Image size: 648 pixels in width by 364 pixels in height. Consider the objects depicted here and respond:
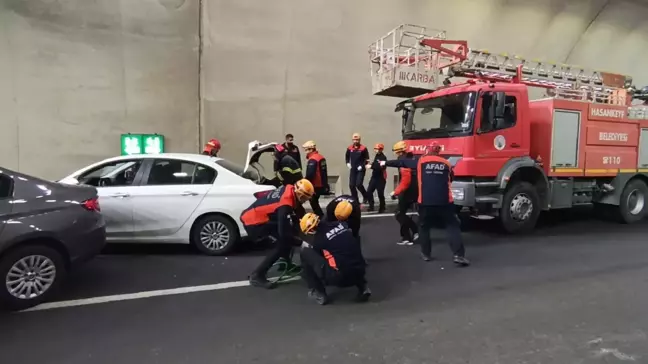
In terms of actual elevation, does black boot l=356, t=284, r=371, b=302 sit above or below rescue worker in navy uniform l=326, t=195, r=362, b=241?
below

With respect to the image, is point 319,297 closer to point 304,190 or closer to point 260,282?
point 260,282

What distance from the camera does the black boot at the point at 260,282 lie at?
16.4ft

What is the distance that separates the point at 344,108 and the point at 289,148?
11.9 ft

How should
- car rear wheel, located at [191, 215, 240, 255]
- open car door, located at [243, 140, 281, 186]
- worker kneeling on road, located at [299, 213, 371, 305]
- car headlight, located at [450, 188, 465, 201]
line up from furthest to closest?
car headlight, located at [450, 188, 465, 201], open car door, located at [243, 140, 281, 186], car rear wheel, located at [191, 215, 240, 255], worker kneeling on road, located at [299, 213, 371, 305]

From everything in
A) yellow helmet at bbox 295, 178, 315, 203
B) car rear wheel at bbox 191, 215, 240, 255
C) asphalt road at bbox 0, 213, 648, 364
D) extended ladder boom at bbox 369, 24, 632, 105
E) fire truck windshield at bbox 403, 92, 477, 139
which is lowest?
asphalt road at bbox 0, 213, 648, 364

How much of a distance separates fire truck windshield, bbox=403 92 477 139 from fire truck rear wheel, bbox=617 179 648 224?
13.9 feet

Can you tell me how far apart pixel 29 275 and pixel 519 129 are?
719 cm

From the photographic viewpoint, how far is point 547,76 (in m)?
9.70

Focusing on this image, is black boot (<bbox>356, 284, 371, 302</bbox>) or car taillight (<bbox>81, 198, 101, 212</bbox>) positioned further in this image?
car taillight (<bbox>81, 198, 101, 212</bbox>)

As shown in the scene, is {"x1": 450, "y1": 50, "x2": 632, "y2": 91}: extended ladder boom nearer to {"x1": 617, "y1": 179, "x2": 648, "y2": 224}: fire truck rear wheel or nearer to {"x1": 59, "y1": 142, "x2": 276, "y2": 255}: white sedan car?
{"x1": 617, "y1": 179, "x2": 648, "y2": 224}: fire truck rear wheel

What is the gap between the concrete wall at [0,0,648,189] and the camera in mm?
9844

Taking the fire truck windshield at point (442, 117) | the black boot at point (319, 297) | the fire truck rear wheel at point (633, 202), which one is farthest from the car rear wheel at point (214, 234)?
the fire truck rear wheel at point (633, 202)

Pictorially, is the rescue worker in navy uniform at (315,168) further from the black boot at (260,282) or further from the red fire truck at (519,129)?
the black boot at (260,282)

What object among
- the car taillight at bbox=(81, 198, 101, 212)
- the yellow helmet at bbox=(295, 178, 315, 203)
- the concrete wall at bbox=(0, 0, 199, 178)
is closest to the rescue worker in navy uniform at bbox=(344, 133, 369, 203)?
the concrete wall at bbox=(0, 0, 199, 178)
